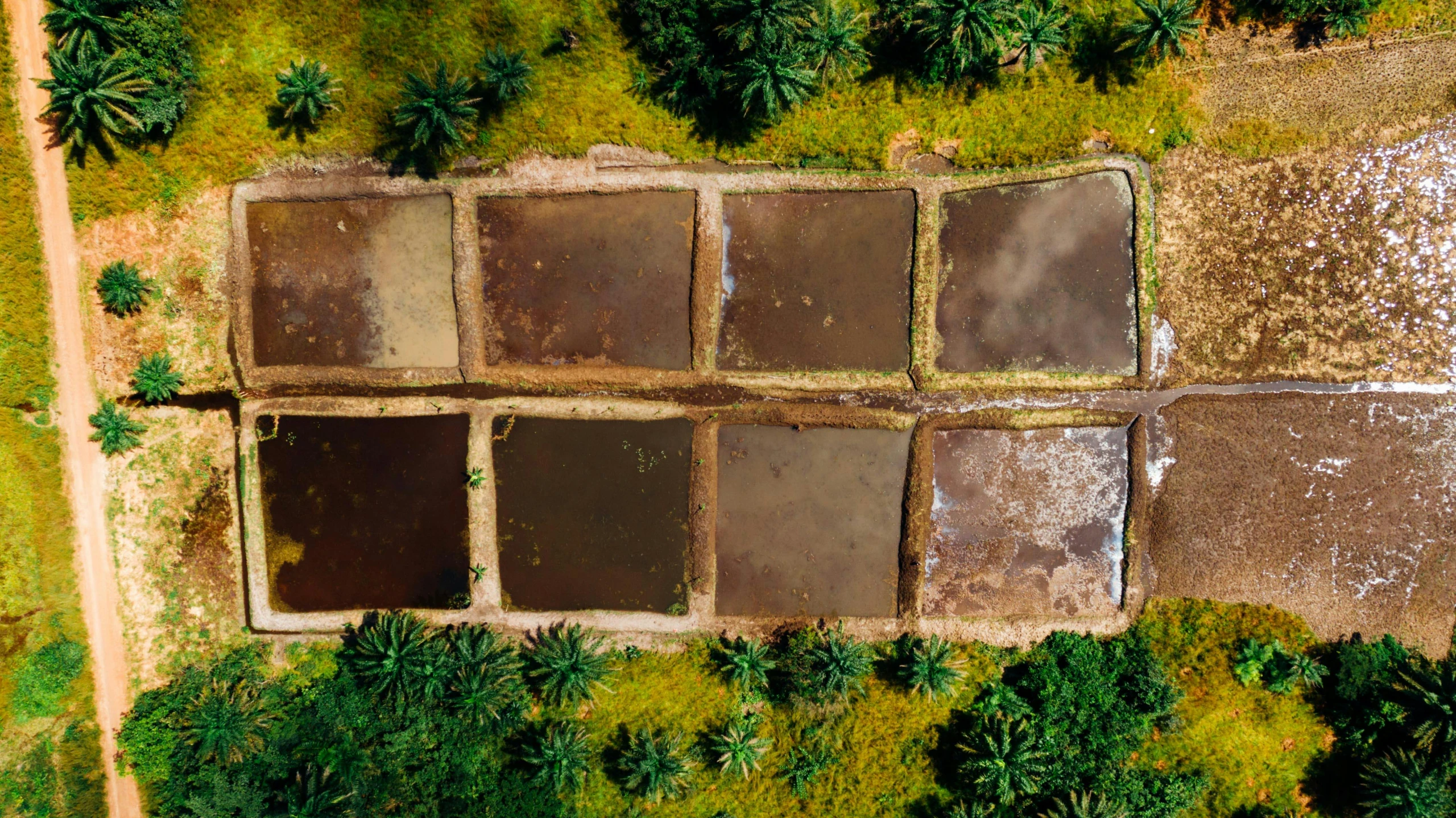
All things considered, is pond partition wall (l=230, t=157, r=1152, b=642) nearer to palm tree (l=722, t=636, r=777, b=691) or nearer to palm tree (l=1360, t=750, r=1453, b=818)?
palm tree (l=722, t=636, r=777, b=691)

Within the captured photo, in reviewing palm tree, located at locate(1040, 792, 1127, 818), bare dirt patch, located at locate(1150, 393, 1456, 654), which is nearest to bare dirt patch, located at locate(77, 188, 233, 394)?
palm tree, located at locate(1040, 792, 1127, 818)

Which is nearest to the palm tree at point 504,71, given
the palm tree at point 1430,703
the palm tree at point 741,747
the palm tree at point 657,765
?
the palm tree at point 657,765

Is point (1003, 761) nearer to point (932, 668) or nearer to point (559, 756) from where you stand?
point (932, 668)

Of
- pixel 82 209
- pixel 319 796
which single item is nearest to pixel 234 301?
pixel 82 209

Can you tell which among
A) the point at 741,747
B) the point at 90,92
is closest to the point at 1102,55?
the point at 741,747

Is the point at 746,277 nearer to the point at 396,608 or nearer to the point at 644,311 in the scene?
the point at 644,311
